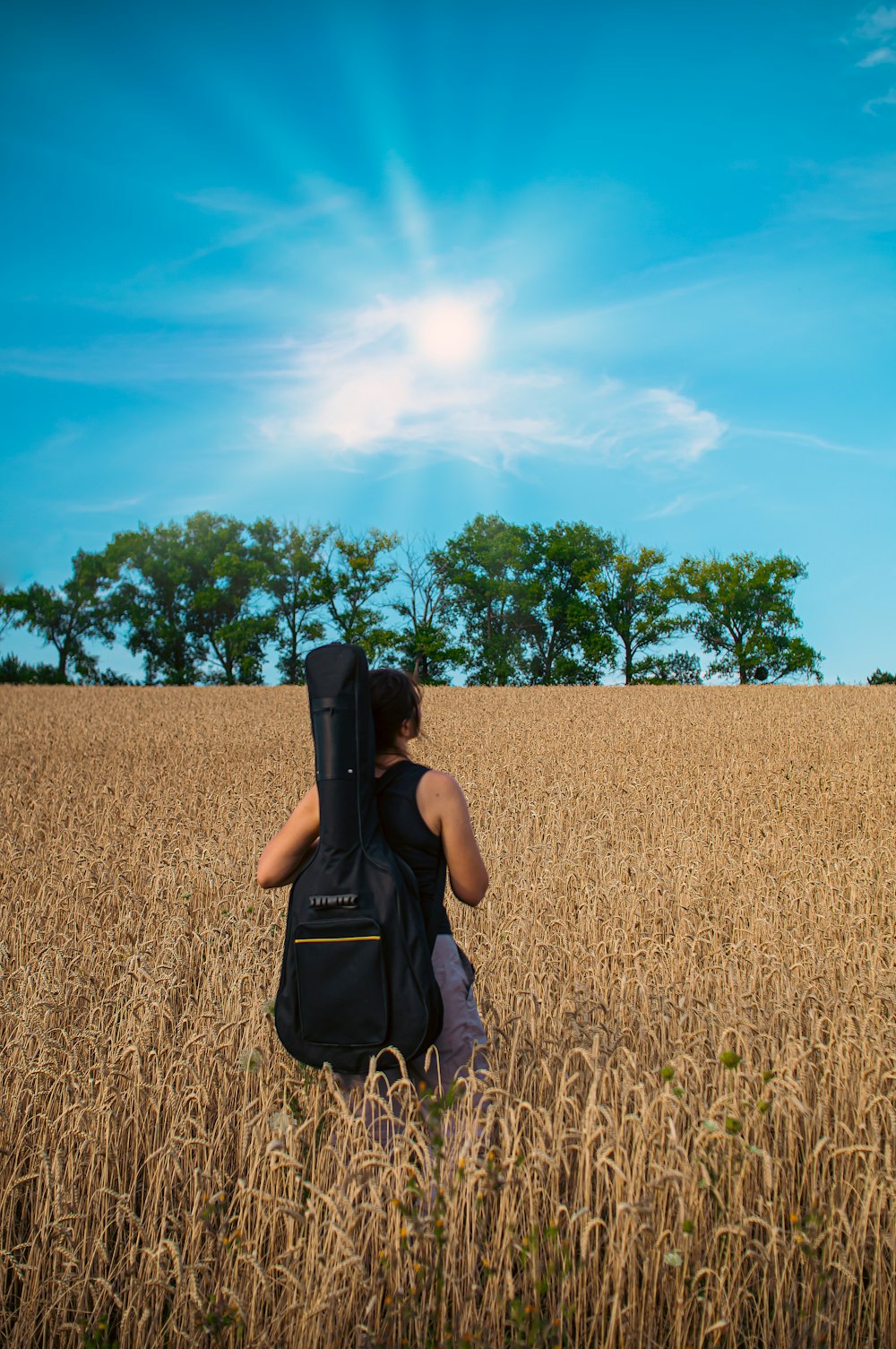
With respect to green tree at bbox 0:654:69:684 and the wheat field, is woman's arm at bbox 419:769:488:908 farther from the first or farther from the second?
green tree at bbox 0:654:69:684

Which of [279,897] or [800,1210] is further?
[279,897]

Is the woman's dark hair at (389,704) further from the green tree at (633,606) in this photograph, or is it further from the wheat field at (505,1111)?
the green tree at (633,606)

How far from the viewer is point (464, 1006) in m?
3.44

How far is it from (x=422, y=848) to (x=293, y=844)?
0.47m

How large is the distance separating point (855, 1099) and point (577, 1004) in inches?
50.7

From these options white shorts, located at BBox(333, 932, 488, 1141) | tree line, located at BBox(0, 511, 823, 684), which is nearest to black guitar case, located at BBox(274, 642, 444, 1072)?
white shorts, located at BBox(333, 932, 488, 1141)

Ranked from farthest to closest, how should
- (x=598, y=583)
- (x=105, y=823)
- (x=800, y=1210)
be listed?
(x=598, y=583)
(x=105, y=823)
(x=800, y=1210)

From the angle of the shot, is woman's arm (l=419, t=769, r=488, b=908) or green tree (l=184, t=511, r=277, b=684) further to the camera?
green tree (l=184, t=511, r=277, b=684)

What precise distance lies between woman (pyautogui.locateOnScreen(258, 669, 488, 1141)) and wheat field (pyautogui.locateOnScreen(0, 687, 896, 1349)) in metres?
0.19

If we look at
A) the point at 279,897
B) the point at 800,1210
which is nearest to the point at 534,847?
the point at 279,897

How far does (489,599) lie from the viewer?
5825 cm

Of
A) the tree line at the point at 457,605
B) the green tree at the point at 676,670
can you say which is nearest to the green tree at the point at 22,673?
the tree line at the point at 457,605

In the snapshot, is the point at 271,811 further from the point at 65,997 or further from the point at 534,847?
the point at 65,997

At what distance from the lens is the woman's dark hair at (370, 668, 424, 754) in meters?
3.28
